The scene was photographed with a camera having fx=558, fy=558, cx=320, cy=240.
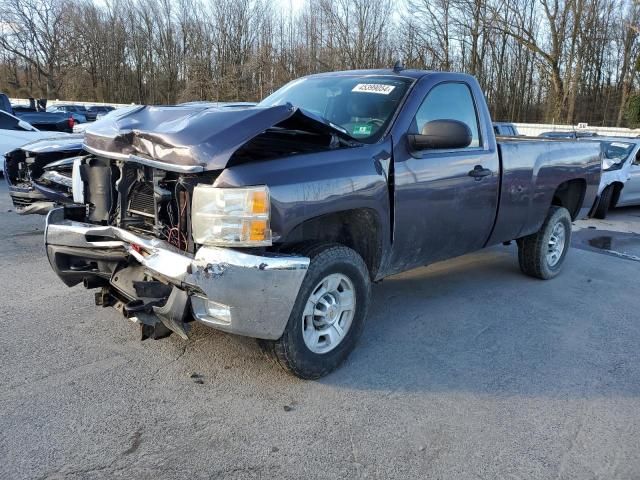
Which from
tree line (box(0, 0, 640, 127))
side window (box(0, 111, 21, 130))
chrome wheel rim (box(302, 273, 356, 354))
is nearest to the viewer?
chrome wheel rim (box(302, 273, 356, 354))

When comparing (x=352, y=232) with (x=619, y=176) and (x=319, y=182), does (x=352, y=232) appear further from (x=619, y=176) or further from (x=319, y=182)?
(x=619, y=176)

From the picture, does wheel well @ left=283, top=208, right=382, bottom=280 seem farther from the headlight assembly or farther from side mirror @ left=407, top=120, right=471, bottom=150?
side mirror @ left=407, top=120, right=471, bottom=150

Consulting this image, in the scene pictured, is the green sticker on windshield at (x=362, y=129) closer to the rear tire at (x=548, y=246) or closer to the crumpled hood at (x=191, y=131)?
the crumpled hood at (x=191, y=131)

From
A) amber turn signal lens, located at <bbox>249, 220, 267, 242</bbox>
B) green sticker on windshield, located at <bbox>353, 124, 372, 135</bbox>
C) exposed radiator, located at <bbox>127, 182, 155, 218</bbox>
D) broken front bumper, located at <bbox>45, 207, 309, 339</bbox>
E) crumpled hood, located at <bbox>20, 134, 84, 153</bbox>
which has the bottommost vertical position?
broken front bumper, located at <bbox>45, 207, 309, 339</bbox>

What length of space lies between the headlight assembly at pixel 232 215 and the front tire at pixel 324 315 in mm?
470

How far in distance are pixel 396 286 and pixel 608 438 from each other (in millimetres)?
2803

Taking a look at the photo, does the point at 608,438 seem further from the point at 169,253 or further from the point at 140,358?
the point at 140,358

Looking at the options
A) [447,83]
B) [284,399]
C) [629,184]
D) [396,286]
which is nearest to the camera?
[284,399]

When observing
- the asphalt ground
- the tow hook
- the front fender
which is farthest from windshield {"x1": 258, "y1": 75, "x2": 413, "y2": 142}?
the tow hook

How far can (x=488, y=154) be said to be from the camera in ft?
16.1

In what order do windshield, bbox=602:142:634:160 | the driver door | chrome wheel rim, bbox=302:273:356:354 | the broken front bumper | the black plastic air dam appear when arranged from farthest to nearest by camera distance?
windshield, bbox=602:142:634:160 → the driver door → the black plastic air dam → chrome wheel rim, bbox=302:273:356:354 → the broken front bumper

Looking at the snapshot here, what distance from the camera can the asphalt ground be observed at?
9.32 ft

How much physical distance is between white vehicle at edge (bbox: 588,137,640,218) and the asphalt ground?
677 cm

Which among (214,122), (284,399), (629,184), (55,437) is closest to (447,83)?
(214,122)
